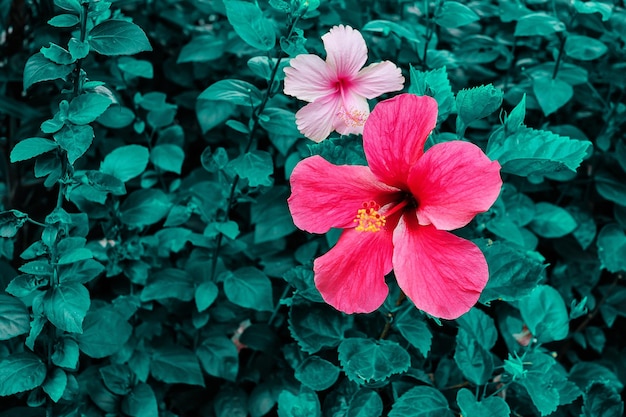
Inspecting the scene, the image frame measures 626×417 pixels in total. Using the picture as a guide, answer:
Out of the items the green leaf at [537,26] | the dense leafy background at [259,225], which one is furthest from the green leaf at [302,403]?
the green leaf at [537,26]

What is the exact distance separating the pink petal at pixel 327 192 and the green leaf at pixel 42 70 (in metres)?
0.54

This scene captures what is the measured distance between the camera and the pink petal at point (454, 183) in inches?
37.9

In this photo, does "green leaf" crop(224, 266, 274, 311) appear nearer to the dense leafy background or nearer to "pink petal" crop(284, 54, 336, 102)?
the dense leafy background

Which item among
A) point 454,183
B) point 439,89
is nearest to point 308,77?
point 439,89

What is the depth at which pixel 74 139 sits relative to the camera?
125 cm

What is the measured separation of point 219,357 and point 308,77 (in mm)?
825

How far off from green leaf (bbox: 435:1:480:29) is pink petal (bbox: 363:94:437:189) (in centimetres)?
75

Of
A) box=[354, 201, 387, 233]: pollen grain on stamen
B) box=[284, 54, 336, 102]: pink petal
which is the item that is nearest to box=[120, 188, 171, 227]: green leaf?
box=[284, 54, 336, 102]: pink petal

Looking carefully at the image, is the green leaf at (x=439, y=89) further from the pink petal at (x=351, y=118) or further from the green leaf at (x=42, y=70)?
the green leaf at (x=42, y=70)

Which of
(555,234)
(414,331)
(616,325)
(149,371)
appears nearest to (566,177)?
(555,234)

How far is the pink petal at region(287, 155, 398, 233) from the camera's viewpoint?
1.09 m

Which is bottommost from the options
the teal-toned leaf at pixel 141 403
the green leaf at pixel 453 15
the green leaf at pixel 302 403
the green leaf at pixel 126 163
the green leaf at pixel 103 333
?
the teal-toned leaf at pixel 141 403

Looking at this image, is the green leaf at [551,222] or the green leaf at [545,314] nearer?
the green leaf at [545,314]

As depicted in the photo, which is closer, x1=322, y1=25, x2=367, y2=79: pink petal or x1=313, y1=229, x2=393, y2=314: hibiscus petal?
x1=313, y1=229, x2=393, y2=314: hibiscus petal
